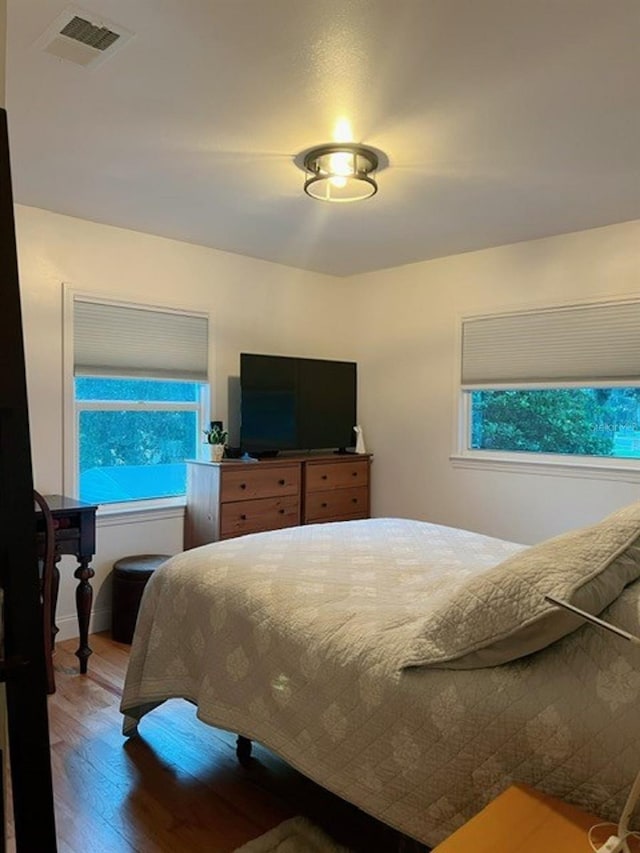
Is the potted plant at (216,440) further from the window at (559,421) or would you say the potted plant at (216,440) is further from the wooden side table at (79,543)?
the window at (559,421)

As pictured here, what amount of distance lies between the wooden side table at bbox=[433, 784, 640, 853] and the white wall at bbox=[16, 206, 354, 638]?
3.09 m

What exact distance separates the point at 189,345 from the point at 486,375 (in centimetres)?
206

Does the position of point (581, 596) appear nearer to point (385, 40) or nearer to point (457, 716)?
point (457, 716)

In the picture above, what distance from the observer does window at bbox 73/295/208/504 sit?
148 inches

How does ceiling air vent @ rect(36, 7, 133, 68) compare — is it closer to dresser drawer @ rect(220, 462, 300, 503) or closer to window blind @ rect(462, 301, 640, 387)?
dresser drawer @ rect(220, 462, 300, 503)

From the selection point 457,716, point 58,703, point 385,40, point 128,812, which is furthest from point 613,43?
point 58,703

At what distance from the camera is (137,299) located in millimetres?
3922

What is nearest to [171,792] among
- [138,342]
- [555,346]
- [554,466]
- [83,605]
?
[83,605]

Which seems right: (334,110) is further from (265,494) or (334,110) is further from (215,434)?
(265,494)

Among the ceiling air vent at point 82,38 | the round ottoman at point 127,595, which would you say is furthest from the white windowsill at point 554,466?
the ceiling air vent at point 82,38

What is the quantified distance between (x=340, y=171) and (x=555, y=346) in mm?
1957

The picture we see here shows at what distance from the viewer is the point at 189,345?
13.9 ft

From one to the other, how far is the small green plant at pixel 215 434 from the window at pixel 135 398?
0.39ft

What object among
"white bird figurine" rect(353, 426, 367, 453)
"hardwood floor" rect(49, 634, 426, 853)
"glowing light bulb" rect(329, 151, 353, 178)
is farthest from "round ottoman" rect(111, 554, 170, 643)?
"glowing light bulb" rect(329, 151, 353, 178)
